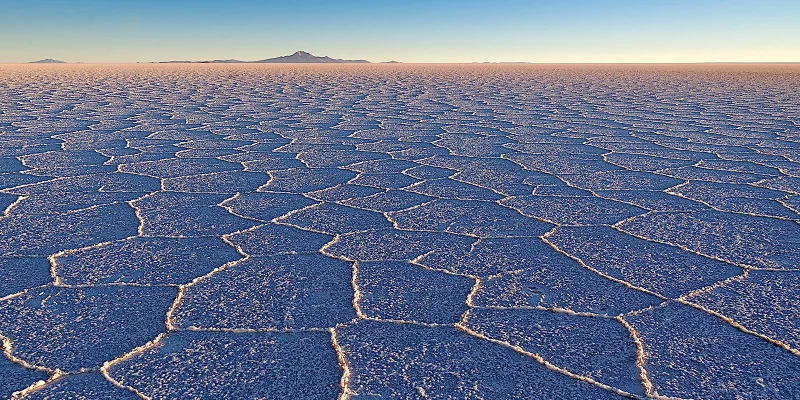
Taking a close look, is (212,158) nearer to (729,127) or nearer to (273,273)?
(273,273)

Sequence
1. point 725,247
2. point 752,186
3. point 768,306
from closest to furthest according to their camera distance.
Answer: point 768,306 → point 725,247 → point 752,186

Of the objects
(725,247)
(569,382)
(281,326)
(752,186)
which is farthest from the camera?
(752,186)

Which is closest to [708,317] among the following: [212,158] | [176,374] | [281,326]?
[281,326]

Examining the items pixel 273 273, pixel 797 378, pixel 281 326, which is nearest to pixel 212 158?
pixel 273 273

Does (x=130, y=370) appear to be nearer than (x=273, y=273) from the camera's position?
Yes

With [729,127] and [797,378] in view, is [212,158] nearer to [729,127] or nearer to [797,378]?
[797,378]

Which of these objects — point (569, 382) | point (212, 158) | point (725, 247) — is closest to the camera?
point (569, 382)
